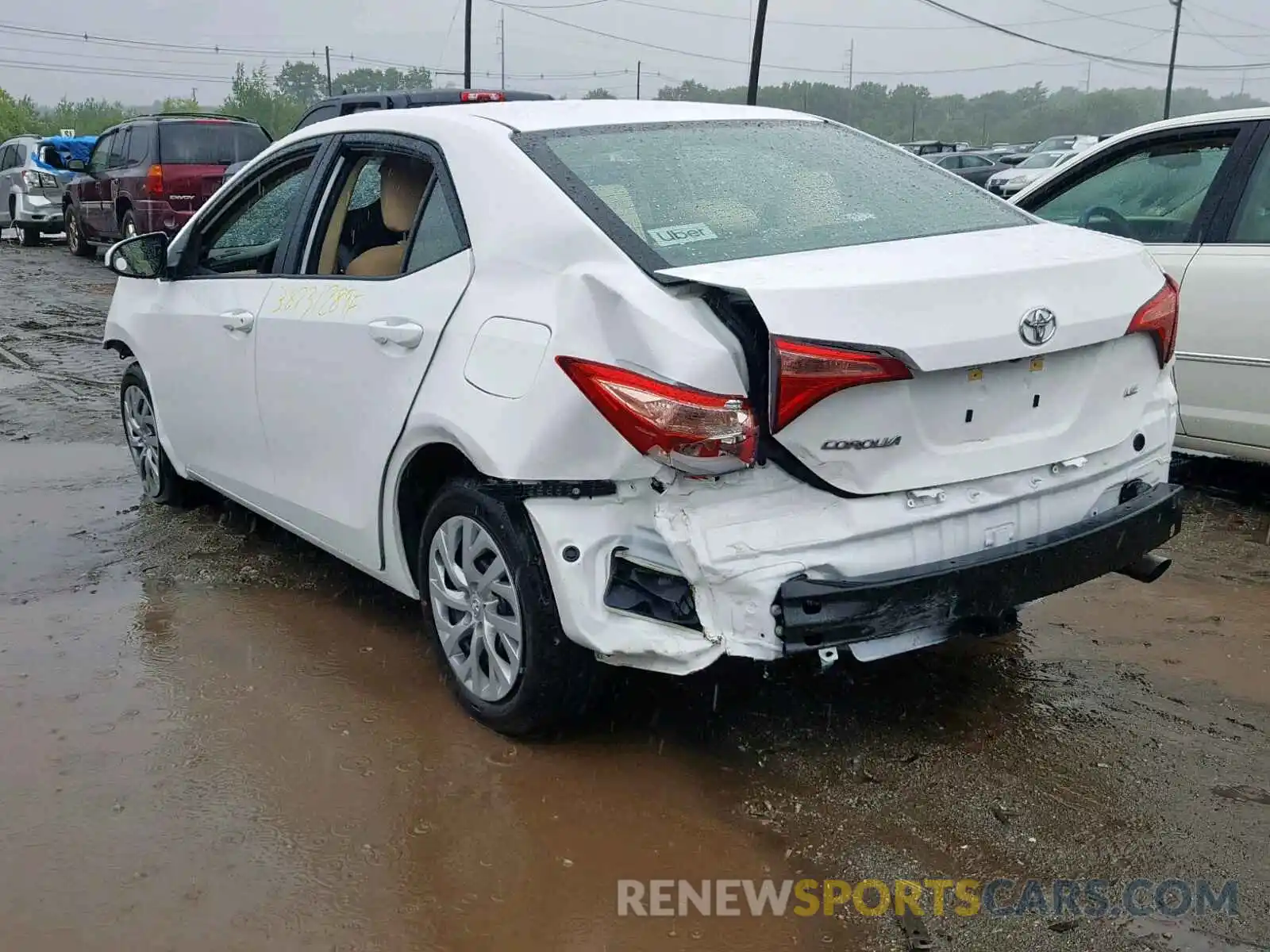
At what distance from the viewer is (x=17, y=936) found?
2.70 m

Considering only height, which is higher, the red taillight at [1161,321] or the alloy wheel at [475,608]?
the red taillight at [1161,321]

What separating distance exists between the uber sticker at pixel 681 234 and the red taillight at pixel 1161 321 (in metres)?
1.09

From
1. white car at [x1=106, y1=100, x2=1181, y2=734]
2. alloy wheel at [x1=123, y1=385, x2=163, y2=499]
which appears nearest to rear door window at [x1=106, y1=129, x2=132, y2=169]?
alloy wheel at [x1=123, y1=385, x2=163, y2=499]

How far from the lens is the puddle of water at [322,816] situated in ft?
8.94

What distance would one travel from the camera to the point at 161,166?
15766 mm

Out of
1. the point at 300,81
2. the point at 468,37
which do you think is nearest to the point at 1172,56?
the point at 468,37

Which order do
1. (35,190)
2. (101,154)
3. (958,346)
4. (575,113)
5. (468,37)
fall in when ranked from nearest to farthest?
(958,346) → (575,113) → (101,154) → (35,190) → (468,37)

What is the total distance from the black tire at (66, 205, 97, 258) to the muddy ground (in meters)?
15.3

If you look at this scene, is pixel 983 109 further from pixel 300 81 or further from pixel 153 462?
pixel 153 462

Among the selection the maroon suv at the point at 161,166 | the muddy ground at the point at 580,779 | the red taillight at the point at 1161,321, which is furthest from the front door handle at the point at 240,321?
the maroon suv at the point at 161,166

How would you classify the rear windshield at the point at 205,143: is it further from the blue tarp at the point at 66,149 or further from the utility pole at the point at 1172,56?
the utility pole at the point at 1172,56

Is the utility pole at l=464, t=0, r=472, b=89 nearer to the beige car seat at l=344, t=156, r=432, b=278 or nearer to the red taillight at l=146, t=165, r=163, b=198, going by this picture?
the red taillight at l=146, t=165, r=163, b=198

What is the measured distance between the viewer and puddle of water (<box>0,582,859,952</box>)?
2725mm

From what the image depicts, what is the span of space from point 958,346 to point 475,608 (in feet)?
4.69
